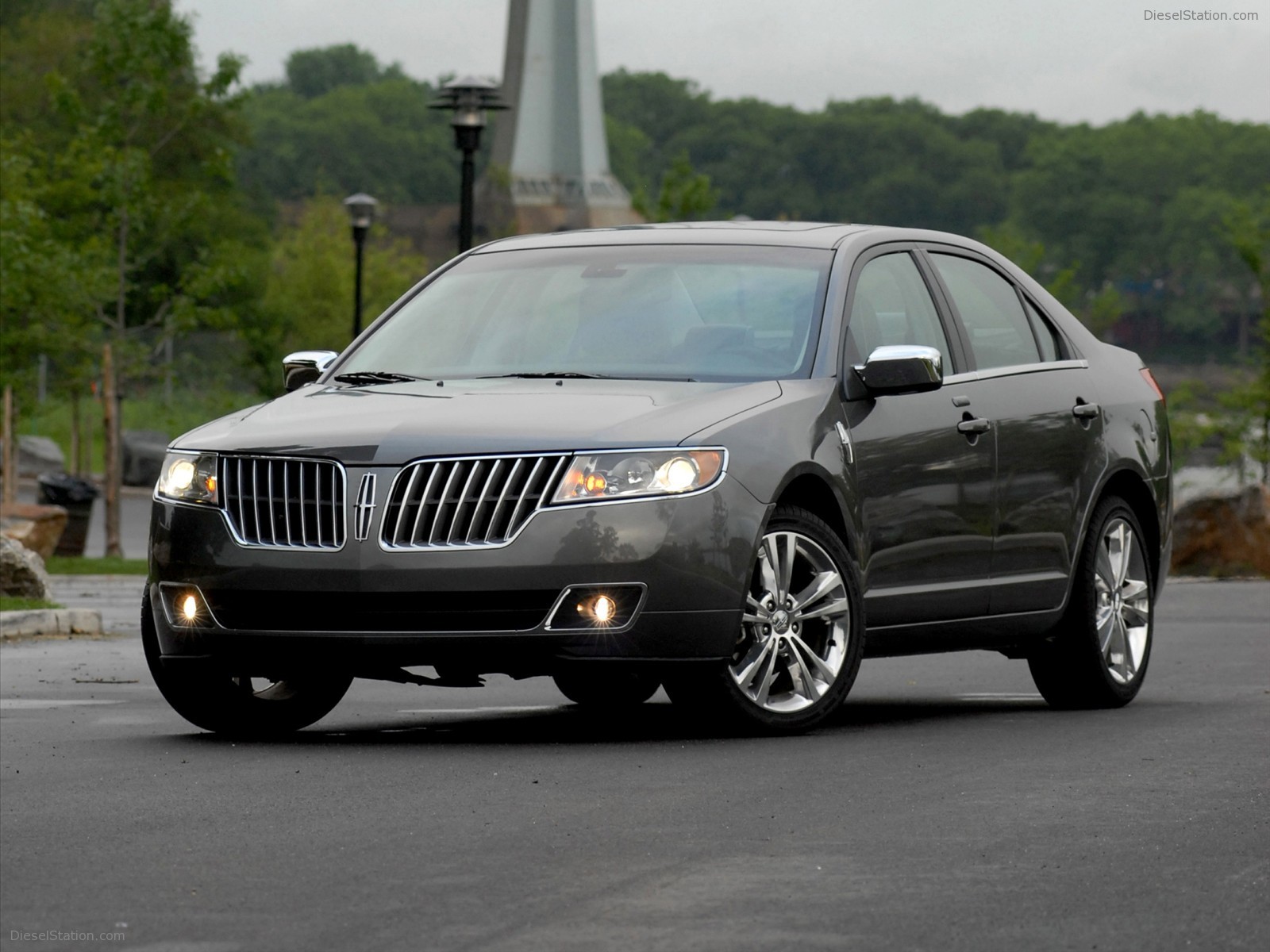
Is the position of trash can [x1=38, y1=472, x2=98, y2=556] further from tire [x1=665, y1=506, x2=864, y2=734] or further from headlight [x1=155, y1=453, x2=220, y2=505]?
tire [x1=665, y1=506, x2=864, y2=734]

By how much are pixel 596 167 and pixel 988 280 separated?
91.6 metres

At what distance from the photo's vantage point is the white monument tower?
3804 inches

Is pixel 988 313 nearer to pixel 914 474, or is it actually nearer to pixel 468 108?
pixel 914 474

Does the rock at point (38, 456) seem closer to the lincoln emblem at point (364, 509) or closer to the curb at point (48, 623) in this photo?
the curb at point (48, 623)

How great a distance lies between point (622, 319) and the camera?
933cm

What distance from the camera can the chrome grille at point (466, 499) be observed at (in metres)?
8.12

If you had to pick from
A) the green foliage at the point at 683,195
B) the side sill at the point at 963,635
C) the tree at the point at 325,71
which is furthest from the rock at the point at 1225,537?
the tree at the point at 325,71

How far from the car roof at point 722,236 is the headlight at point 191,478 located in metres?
1.78

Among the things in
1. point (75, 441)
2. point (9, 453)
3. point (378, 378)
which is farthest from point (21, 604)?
point (75, 441)

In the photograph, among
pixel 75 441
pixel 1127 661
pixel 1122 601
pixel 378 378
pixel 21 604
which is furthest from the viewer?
pixel 75 441

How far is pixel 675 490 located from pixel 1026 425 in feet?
7.37

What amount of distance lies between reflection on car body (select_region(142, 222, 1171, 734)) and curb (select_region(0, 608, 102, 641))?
6159mm

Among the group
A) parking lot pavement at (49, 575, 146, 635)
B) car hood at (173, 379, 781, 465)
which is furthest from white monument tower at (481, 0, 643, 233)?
car hood at (173, 379, 781, 465)

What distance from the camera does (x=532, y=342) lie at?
9.38 meters
